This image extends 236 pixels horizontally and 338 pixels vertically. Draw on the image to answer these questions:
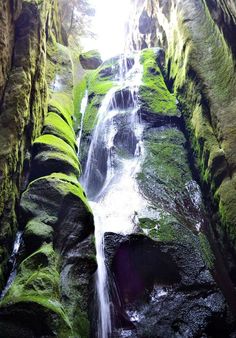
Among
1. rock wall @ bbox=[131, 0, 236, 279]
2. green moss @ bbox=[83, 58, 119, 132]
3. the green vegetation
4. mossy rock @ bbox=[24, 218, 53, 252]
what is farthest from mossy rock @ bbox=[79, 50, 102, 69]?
mossy rock @ bbox=[24, 218, 53, 252]

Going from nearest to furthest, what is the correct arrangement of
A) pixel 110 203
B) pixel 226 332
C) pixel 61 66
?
pixel 226 332 → pixel 110 203 → pixel 61 66

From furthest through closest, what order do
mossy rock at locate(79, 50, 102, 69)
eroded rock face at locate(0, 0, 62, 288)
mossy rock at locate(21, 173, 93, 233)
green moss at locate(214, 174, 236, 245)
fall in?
mossy rock at locate(79, 50, 102, 69)
green moss at locate(214, 174, 236, 245)
mossy rock at locate(21, 173, 93, 233)
eroded rock face at locate(0, 0, 62, 288)

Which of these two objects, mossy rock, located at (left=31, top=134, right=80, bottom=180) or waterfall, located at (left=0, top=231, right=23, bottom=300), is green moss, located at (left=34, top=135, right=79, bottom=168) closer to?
mossy rock, located at (left=31, top=134, right=80, bottom=180)

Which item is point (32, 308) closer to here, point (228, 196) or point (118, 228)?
point (118, 228)

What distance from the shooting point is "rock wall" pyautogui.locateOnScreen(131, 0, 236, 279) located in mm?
11398

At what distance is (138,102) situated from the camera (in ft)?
57.0

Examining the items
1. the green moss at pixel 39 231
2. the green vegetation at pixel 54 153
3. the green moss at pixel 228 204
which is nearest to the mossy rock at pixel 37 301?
the green moss at pixel 39 231

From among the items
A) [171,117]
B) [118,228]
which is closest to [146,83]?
[171,117]

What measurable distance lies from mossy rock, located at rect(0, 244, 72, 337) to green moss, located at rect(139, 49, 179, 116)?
11.3 m

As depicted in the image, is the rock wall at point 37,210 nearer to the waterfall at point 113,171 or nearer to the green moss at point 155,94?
the waterfall at point 113,171

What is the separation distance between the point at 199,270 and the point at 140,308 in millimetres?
2135

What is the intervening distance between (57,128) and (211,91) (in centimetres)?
692

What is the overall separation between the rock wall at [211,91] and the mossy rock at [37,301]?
622cm

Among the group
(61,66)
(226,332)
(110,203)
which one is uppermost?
(61,66)
